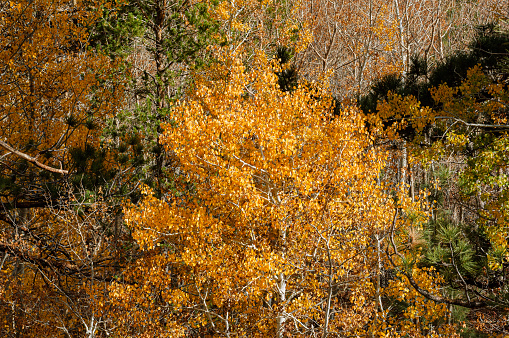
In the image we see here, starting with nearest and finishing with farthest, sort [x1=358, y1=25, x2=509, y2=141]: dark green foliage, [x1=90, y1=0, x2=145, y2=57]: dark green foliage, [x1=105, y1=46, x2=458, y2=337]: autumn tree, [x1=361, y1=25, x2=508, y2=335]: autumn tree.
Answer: [x1=361, y1=25, x2=508, y2=335]: autumn tree → [x1=105, y1=46, x2=458, y2=337]: autumn tree → [x1=358, y1=25, x2=509, y2=141]: dark green foliage → [x1=90, y1=0, x2=145, y2=57]: dark green foliage

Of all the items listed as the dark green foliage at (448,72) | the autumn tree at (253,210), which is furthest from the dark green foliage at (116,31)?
the dark green foliage at (448,72)

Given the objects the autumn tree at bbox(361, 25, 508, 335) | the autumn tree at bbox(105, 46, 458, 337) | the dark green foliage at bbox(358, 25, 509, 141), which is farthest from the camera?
the dark green foliage at bbox(358, 25, 509, 141)

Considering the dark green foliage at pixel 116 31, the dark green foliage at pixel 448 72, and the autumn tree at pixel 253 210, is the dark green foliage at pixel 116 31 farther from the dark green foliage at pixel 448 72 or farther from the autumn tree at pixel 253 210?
the dark green foliage at pixel 448 72

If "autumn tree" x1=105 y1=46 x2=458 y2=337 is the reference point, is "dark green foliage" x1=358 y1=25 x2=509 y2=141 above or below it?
above

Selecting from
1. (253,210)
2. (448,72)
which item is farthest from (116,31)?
(448,72)

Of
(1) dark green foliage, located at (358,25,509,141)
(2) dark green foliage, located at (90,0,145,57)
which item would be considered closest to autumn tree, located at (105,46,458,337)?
(1) dark green foliage, located at (358,25,509,141)

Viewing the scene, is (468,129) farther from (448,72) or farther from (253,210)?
(253,210)

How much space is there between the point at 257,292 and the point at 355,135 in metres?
4.63

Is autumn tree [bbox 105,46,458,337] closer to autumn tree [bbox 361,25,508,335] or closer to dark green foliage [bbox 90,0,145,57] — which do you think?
autumn tree [bbox 361,25,508,335]

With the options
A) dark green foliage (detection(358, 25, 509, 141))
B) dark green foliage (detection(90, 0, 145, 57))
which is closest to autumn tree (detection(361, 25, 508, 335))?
dark green foliage (detection(358, 25, 509, 141))

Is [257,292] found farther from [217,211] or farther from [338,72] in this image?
[338,72]

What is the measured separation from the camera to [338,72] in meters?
25.4

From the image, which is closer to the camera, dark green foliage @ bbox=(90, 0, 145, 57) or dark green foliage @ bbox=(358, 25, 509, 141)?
dark green foliage @ bbox=(358, 25, 509, 141)

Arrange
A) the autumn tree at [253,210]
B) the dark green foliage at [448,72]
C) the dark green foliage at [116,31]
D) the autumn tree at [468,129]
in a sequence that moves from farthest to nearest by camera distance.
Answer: the dark green foliage at [116,31] < the dark green foliage at [448,72] < the autumn tree at [253,210] < the autumn tree at [468,129]
